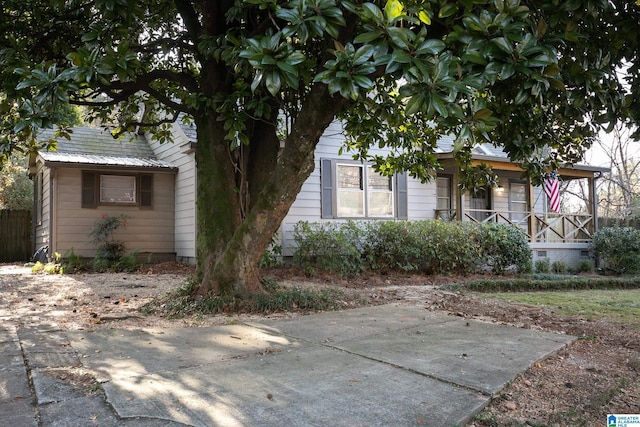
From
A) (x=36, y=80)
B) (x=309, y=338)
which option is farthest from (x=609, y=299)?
(x=36, y=80)

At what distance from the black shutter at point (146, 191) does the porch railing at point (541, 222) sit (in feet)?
28.0

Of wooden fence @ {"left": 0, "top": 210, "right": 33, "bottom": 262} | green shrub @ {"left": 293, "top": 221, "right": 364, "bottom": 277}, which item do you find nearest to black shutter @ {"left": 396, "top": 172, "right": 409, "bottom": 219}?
green shrub @ {"left": 293, "top": 221, "right": 364, "bottom": 277}

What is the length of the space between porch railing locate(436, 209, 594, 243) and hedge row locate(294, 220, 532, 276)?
2.40 metres

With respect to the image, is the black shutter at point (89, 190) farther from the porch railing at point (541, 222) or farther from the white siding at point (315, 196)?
the porch railing at point (541, 222)

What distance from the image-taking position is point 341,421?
2951mm

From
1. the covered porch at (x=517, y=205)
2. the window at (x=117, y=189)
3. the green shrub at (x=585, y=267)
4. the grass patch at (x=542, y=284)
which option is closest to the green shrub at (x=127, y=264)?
the window at (x=117, y=189)

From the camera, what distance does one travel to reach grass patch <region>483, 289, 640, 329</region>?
7.06 m

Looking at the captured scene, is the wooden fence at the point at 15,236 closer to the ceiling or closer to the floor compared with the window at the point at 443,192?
closer to the floor

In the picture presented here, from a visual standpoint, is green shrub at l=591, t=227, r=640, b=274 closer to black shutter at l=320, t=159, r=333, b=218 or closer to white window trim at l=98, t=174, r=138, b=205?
black shutter at l=320, t=159, r=333, b=218

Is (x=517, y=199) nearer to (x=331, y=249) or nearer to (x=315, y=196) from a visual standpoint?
(x=315, y=196)

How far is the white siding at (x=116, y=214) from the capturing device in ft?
43.3

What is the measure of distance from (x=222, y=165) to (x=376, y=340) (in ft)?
11.8

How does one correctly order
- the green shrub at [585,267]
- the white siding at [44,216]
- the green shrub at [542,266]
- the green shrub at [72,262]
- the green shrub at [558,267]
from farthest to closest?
the green shrub at [585,267] < the green shrub at [558,267] < the green shrub at [542,266] < the white siding at [44,216] < the green shrub at [72,262]

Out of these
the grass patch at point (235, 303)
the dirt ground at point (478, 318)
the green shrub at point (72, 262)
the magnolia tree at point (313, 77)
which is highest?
the magnolia tree at point (313, 77)
